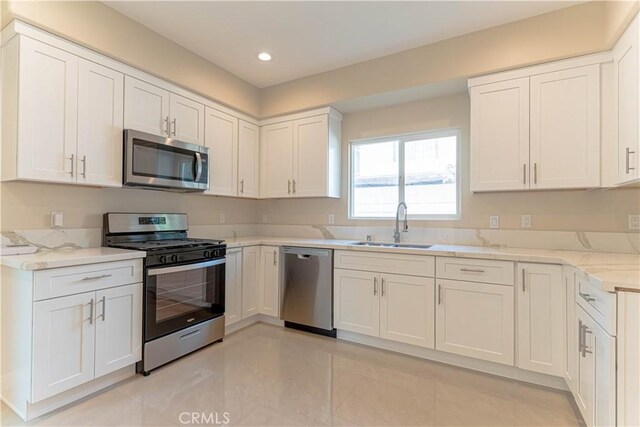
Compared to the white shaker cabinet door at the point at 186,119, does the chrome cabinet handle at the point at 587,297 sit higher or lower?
lower

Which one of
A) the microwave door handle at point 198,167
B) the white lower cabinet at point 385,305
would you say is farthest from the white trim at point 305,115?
the white lower cabinet at point 385,305

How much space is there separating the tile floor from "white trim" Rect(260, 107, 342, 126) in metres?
2.55

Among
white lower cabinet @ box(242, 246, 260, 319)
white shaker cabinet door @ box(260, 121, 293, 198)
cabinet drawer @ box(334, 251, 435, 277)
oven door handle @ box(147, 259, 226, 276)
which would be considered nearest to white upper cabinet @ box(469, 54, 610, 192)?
cabinet drawer @ box(334, 251, 435, 277)

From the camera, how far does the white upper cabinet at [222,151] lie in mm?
3326

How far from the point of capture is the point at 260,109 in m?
3.97

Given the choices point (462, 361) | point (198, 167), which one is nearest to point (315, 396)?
point (462, 361)

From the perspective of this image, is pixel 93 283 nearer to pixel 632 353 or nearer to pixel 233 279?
pixel 233 279

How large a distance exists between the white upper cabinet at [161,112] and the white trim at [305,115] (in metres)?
0.92

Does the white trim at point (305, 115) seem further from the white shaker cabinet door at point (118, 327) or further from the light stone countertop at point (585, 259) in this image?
the white shaker cabinet door at point (118, 327)

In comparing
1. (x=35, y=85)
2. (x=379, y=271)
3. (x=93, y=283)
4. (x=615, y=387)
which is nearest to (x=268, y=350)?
(x=379, y=271)

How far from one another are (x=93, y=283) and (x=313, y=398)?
5.49ft

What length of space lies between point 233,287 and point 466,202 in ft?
8.32

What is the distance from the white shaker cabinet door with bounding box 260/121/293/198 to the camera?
379 centimetres

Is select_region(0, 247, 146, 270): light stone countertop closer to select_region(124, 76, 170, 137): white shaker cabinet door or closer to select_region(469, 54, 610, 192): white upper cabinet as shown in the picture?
select_region(124, 76, 170, 137): white shaker cabinet door
